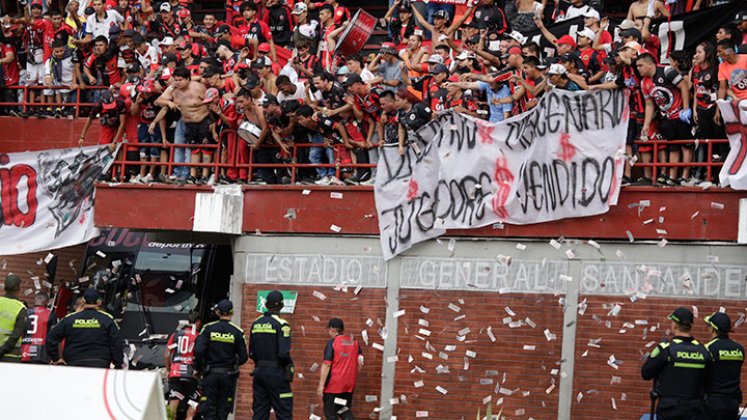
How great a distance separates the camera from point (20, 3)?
85.7 feet

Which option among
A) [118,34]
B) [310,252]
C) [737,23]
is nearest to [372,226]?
[310,252]

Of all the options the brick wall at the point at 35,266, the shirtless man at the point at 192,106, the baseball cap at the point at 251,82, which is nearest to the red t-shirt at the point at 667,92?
the baseball cap at the point at 251,82

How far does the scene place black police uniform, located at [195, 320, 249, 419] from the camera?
15.7 m

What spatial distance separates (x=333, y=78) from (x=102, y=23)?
7017mm

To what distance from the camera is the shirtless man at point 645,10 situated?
18.3 meters

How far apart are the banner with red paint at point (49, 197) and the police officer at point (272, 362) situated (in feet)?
15.8

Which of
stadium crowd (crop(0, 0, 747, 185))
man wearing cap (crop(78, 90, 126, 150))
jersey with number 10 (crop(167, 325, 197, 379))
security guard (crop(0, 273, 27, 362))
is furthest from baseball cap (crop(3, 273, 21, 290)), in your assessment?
man wearing cap (crop(78, 90, 126, 150))

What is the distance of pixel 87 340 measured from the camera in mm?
15164

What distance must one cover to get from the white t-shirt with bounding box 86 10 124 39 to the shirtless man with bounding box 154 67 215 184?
489cm

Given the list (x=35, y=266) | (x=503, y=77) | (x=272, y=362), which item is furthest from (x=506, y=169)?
(x=35, y=266)

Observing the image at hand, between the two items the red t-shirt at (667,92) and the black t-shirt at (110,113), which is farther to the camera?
the black t-shirt at (110,113)

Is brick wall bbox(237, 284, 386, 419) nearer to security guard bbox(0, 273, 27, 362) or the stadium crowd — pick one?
the stadium crowd

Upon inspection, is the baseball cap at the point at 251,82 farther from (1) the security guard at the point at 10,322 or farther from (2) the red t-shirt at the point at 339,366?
(1) the security guard at the point at 10,322

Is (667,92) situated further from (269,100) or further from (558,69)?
(269,100)
